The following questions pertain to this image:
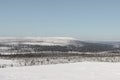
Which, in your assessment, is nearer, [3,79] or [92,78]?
[3,79]

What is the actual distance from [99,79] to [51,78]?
3.88 meters

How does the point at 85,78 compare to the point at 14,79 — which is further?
the point at 85,78

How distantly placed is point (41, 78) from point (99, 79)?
4.67 m

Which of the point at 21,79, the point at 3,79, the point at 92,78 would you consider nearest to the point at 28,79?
the point at 21,79

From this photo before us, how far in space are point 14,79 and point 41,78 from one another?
87.0 inches

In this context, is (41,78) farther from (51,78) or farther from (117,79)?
(117,79)

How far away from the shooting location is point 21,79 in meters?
19.7

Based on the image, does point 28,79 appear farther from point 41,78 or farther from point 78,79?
point 78,79

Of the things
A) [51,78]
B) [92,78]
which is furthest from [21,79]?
[92,78]

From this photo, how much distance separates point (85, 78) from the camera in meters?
21.1

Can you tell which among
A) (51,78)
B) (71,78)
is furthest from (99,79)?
(51,78)

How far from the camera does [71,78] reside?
20.8m

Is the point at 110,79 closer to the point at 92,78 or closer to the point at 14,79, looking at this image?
the point at 92,78

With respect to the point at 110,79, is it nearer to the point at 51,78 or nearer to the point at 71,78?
the point at 71,78
